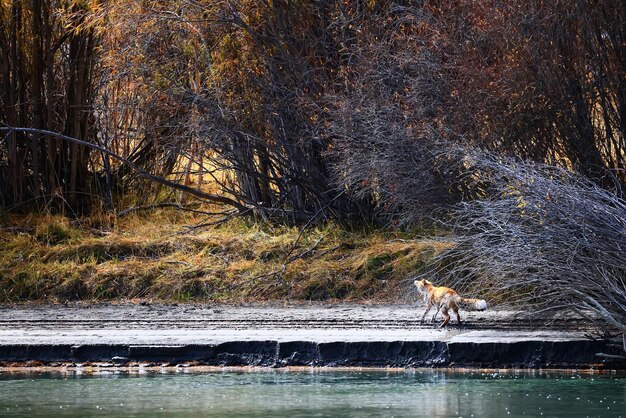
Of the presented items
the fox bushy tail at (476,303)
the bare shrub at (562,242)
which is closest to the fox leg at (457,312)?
the fox bushy tail at (476,303)

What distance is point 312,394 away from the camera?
925cm

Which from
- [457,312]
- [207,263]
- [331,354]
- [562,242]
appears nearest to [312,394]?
[331,354]

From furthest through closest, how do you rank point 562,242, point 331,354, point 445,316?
point 445,316 < point 331,354 < point 562,242

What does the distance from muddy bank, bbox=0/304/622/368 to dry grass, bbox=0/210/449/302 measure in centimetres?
239

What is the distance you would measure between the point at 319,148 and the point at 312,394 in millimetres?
7572

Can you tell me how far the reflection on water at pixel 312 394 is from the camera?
28.0ft

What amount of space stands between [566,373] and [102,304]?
638cm

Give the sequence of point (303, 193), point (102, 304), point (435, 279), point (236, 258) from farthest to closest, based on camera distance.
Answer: point (303, 193) < point (236, 258) < point (102, 304) < point (435, 279)

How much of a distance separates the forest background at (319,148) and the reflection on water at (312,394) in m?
1.07

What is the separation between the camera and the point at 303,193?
56.7ft

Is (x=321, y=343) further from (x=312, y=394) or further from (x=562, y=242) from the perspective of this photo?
(x=562, y=242)

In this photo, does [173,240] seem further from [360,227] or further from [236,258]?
[360,227]

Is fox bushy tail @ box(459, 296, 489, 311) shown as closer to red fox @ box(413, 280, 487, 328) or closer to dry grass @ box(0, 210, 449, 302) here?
red fox @ box(413, 280, 487, 328)

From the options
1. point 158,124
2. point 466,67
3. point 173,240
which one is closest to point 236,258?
point 173,240
